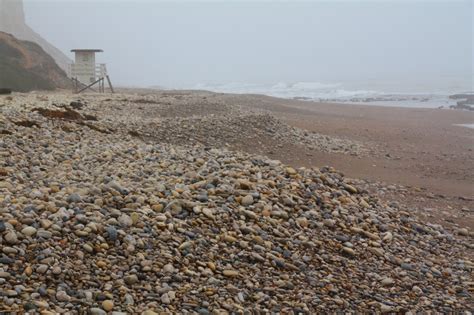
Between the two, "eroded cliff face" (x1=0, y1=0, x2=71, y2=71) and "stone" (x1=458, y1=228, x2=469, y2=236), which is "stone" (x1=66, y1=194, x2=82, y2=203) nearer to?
"stone" (x1=458, y1=228, x2=469, y2=236)

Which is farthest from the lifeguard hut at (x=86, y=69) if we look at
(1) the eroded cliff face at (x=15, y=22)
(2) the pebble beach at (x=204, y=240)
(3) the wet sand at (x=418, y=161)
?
(1) the eroded cliff face at (x=15, y=22)

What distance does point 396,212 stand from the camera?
6.40 m

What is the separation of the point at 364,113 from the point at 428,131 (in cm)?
708

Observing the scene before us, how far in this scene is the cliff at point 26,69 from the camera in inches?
947

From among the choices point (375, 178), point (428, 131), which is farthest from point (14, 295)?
point (428, 131)

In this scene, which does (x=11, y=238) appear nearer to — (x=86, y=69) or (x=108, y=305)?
(x=108, y=305)

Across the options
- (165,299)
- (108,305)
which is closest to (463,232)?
(165,299)

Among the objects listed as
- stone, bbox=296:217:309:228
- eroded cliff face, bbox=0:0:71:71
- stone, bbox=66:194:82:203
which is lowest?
stone, bbox=296:217:309:228

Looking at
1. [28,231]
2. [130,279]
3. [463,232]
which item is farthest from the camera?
[463,232]

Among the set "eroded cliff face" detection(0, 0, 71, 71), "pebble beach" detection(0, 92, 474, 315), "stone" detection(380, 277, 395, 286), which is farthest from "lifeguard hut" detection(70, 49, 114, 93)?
"eroded cliff face" detection(0, 0, 71, 71)

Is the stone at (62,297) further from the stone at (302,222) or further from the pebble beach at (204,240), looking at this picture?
the stone at (302,222)

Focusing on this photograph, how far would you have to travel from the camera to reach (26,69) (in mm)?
25969

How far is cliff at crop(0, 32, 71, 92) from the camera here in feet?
78.9

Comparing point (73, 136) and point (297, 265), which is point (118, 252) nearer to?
point (297, 265)
